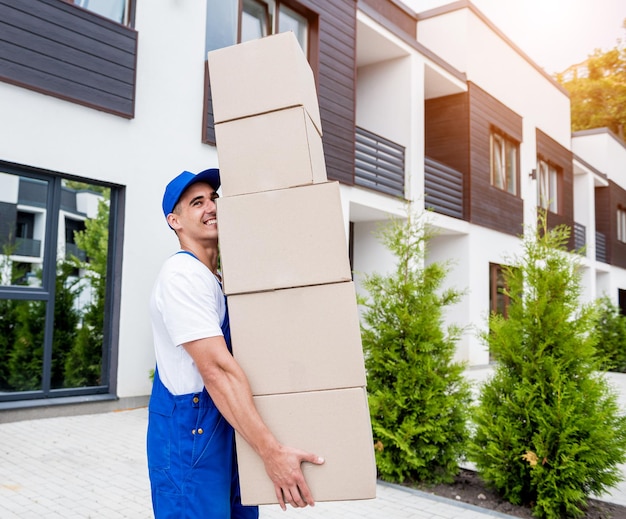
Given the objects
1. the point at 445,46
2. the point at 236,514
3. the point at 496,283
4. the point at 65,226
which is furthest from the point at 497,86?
the point at 236,514

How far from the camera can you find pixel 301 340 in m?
1.73

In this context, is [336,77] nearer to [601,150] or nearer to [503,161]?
[503,161]

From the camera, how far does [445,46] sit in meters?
14.1

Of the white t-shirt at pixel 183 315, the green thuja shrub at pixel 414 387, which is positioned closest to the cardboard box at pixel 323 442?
the white t-shirt at pixel 183 315

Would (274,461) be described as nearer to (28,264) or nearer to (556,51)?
(28,264)

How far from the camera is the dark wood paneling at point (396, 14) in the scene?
12691 millimetres

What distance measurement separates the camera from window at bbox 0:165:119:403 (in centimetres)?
610

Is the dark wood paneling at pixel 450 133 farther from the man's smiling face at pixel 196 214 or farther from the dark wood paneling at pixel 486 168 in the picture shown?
the man's smiling face at pixel 196 214

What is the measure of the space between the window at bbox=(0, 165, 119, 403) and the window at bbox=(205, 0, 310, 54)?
292 centimetres

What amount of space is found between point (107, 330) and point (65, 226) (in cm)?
127

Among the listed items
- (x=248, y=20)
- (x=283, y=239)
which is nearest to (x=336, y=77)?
(x=248, y=20)

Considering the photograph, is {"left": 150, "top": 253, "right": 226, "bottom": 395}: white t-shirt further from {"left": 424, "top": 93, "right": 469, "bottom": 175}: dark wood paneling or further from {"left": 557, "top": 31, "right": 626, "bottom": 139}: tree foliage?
{"left": 557, "top": 31, "right": 626, "bottom": 139}: tree foliage

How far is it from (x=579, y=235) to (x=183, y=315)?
21051 mm

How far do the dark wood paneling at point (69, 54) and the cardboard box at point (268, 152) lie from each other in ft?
16.0
